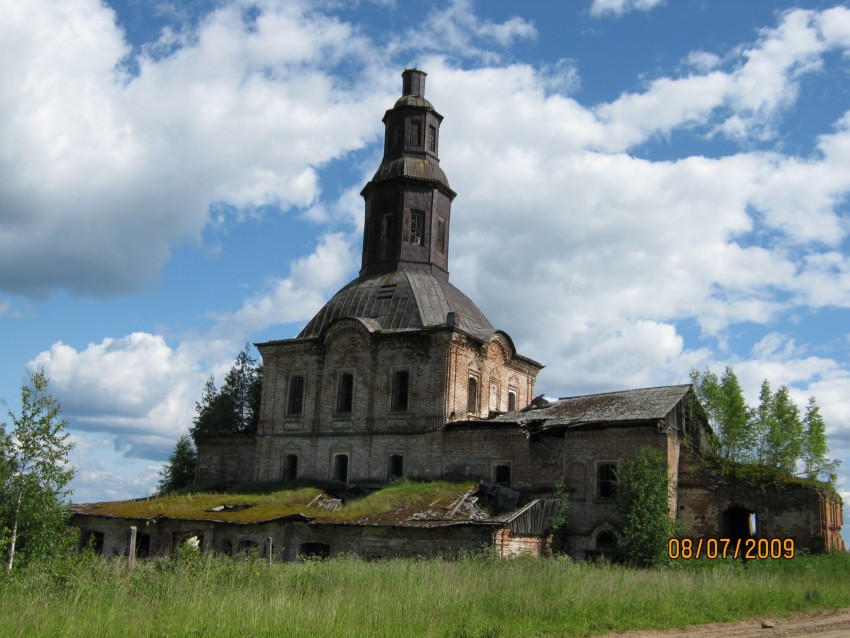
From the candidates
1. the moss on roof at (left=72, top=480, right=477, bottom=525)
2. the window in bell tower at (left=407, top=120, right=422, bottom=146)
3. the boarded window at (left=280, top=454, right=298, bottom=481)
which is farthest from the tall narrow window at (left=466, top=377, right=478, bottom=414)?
the window in bell tower at (left=407, top=120, right=422, bottom=146)

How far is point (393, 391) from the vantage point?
30125mm

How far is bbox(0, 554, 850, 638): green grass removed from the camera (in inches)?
410

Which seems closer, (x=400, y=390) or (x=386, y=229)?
(x=400, y=390)

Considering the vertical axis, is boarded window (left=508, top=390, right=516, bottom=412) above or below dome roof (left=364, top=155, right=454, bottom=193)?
below

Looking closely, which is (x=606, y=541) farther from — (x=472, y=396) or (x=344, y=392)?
(x=344, y=392)

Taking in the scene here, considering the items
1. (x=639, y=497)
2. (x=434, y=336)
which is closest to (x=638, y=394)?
(x=639, y=497)

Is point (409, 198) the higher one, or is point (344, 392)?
point (409, 198)

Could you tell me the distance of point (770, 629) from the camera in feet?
45.2

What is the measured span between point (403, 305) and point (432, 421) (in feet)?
16.0

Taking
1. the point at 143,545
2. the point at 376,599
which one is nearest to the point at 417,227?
the point at 143,545

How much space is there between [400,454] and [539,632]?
17.5m

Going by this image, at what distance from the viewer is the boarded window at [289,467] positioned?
3178 cm
